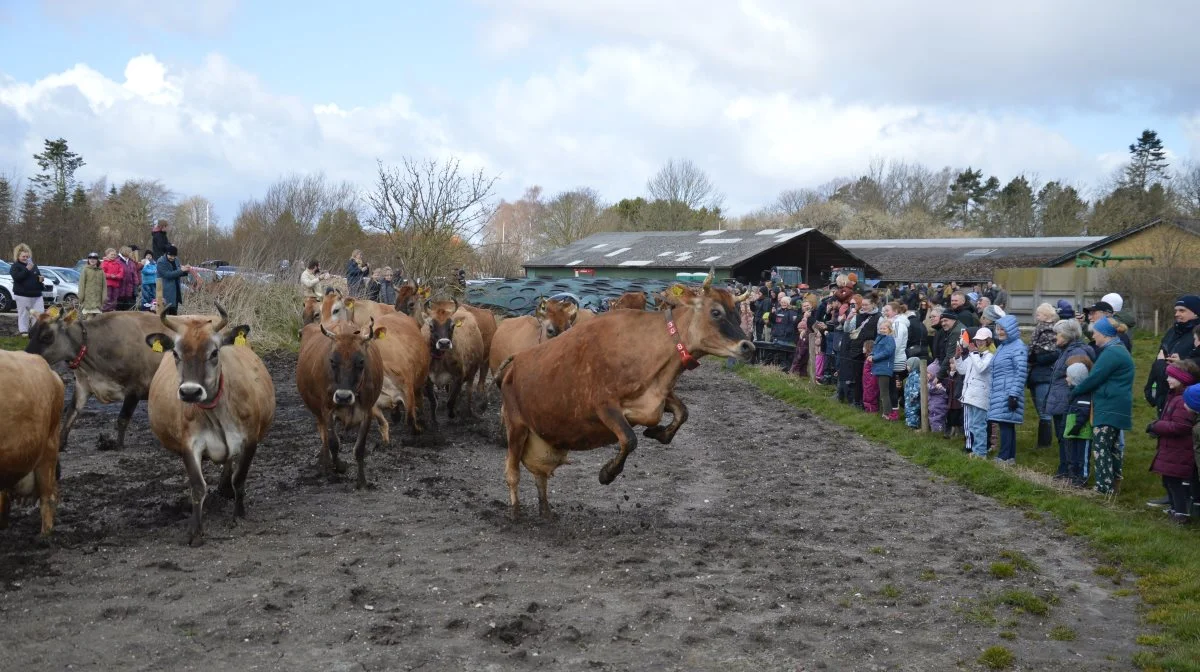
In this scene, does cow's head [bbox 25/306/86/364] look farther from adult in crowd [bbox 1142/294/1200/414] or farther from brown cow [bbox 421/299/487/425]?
adult in crowd [bbox 1142/294/1200/414]

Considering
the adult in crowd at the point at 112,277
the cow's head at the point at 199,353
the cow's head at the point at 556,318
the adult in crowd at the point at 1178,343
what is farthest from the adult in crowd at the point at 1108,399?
the adult in crowd at the point at 112,277

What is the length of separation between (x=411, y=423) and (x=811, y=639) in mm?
7455

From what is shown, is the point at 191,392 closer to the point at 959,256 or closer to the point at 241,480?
the point at 241,480

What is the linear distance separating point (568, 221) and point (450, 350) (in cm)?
5174

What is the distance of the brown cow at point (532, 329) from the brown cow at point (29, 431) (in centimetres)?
582

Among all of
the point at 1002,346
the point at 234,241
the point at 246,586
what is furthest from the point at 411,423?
the point at 234,241

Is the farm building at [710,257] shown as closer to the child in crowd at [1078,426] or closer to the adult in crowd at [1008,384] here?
the adult in crowd at [1008,384]

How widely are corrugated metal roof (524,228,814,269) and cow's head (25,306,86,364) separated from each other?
2741cm

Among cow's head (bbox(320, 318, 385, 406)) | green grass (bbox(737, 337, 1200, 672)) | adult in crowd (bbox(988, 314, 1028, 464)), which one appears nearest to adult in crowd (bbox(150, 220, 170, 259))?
cow's head (bbox(320, 318, 385, 406))

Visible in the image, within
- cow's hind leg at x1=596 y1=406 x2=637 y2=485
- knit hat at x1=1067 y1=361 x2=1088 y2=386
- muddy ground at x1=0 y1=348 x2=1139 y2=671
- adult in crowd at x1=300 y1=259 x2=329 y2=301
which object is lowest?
muddy ground at x1=0 y1=348 x2=1139 y2=671

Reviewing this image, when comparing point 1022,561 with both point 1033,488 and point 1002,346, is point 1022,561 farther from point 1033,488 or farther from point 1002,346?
point 1002,346

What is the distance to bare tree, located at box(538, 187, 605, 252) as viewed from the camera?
64.4 meters

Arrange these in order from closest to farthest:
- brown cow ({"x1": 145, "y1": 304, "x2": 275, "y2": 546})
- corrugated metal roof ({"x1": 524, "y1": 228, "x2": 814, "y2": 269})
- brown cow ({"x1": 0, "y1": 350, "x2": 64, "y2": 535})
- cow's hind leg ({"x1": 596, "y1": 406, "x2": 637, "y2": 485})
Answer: brown cow ({"x1": 0, "y1": 350, "x2": 64, "y2": 535}) → cow's hind leg ({"x1": 596, "y1": 406, "x2": 637, "y2": 485}) → brown cow ({"x1": 145, "y1": 304, "x2": 275, "y2": 546}) → corrugated metal roof ({"x1": 524, "y1": 228, "x2": 814, "y2": 269})

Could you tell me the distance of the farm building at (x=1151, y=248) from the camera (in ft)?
104
